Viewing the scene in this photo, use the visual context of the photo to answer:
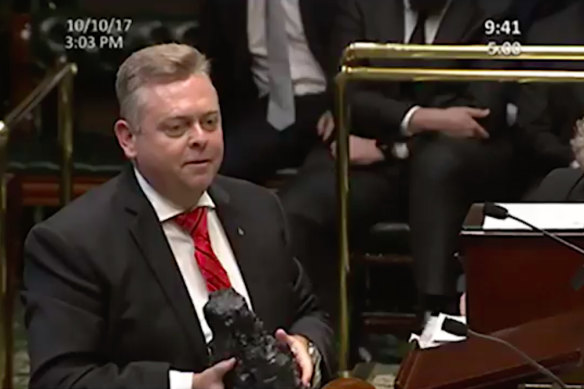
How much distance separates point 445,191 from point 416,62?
1.45ft

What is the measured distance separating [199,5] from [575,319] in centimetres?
257

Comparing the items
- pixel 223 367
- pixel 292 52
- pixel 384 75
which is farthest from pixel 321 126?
pixel 223 367

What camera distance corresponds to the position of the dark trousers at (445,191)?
424cm

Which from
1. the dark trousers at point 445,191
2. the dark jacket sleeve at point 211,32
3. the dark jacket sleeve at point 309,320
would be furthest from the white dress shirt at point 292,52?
the dark jacket sleeve at point 309,320

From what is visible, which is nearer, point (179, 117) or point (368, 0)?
point (179, 117)

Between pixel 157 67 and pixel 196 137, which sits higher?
pixel 157 67

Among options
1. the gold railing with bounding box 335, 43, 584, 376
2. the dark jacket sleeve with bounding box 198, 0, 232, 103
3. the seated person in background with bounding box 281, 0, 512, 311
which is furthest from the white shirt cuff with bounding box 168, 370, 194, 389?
the dark jacket sleeve with bounding box 198, 0, 232, 103

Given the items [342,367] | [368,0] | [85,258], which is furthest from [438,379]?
[368,0]

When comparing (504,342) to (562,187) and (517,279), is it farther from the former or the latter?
(562,187)

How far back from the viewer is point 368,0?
14.6ft

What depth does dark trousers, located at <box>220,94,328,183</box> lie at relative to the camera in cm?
452

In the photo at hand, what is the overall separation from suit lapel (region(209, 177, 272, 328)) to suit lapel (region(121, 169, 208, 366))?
0.14 meters

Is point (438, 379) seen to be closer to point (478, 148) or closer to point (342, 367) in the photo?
point (342, 367)

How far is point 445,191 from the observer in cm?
425
